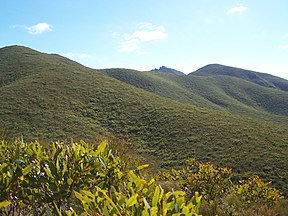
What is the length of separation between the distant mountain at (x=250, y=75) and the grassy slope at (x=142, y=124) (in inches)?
4376

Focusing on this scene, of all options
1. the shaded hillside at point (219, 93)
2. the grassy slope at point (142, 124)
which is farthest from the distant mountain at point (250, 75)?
the grassy slope at point (142, 124)

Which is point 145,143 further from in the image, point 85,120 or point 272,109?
point 272,109

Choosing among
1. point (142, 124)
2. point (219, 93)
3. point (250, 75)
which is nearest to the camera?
point (142, 124)

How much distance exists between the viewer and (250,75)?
15562cm

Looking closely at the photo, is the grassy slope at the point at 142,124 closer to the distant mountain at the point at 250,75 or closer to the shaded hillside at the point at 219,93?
the shaded hillside at the point at 219,93

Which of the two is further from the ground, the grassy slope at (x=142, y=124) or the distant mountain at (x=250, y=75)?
the distant mountain at (x=250, y=75)

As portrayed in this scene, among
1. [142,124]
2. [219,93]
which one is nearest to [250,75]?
[219,93]

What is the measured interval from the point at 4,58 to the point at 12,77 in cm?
2013

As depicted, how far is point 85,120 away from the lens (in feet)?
125

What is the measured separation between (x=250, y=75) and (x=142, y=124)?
132 m

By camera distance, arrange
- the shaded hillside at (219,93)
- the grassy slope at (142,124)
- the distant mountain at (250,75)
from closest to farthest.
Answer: the grassy slope at (142,124)
the shaded hillside at (219,93)
the distant mountain at (250,75)

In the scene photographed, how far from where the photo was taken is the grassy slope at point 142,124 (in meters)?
27.5

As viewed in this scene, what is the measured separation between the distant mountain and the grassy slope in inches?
4376

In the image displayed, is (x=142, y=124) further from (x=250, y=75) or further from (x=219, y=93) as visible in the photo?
(x=250, y=75)
